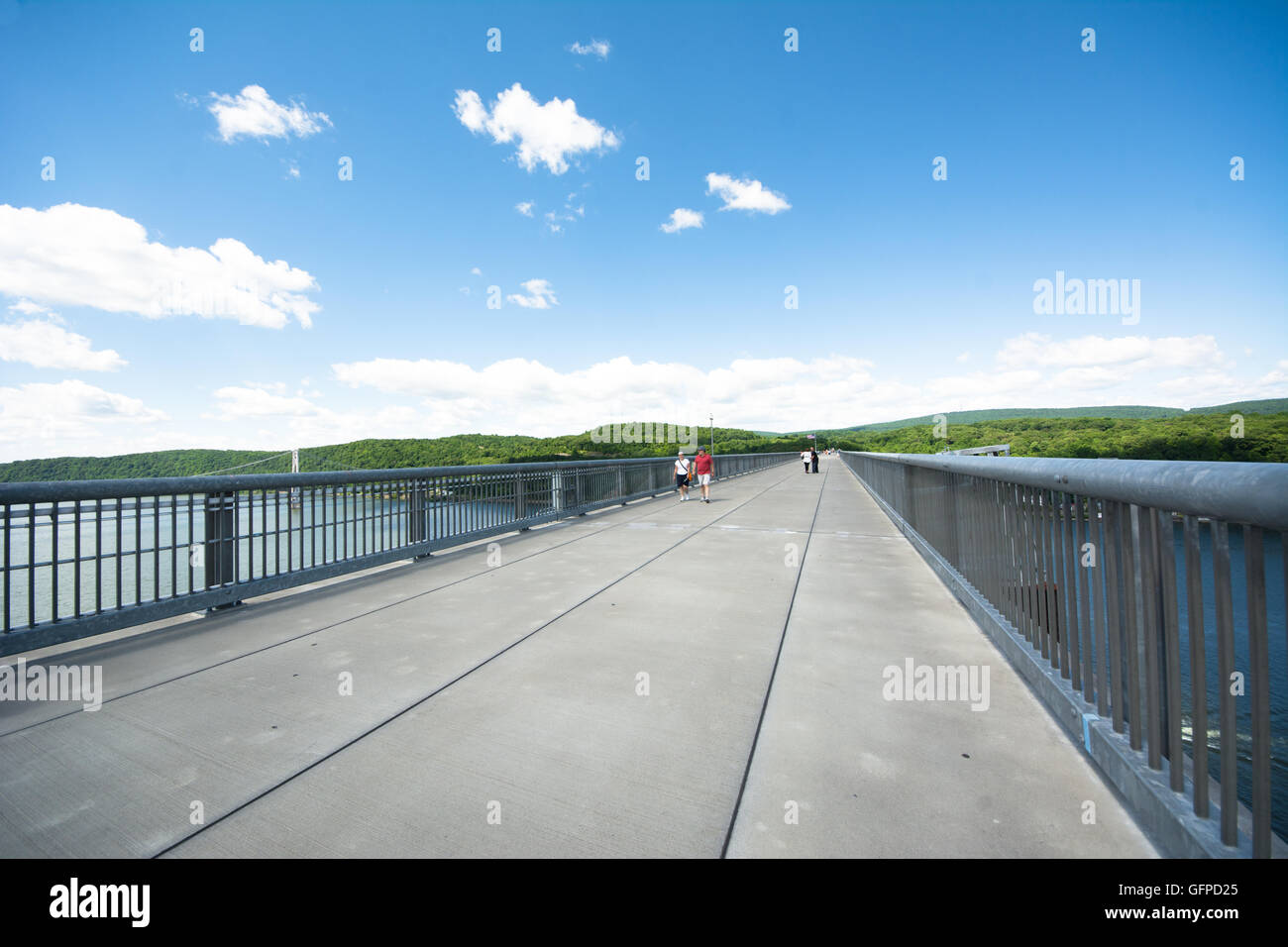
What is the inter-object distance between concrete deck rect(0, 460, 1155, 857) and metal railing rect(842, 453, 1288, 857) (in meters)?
0.37

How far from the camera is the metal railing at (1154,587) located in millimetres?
1537

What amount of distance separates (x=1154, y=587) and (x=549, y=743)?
256cm

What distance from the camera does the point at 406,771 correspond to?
8.24 feet

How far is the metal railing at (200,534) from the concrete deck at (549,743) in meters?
0.34

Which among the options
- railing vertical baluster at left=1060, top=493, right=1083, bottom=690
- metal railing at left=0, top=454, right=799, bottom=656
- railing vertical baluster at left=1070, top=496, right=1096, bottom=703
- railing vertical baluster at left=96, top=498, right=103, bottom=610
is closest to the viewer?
railing vertical baluster at left=1070, top=496, right=1096, bottom=703

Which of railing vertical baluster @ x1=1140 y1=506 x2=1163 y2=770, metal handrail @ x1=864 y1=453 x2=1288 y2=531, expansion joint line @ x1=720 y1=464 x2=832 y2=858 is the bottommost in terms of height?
expansion joint line @ x1=720 y1=464 x2=832 y2=858

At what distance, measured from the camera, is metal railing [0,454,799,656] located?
159 inches

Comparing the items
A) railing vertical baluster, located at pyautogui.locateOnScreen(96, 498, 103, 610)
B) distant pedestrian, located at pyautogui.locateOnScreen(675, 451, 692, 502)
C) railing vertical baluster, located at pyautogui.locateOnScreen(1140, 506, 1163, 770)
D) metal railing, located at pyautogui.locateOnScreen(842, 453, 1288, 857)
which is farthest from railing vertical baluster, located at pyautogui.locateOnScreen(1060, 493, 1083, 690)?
distant pedestrian, located at pyautogui.locateOnScreen(675, 451, 692, 502)

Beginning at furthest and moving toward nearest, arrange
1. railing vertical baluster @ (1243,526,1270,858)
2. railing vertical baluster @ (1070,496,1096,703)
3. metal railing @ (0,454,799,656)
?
metal railing @ (0,454,799,656)
railing vertical baluster @ (1070,496,1096,703)
railing vertical baluster @ (1243,526,1270,858)

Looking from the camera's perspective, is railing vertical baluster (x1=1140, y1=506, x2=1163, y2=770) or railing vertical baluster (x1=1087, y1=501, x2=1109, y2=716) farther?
railing vertical baluster (x1=1087, y1=501, x2=1109, y2=716)

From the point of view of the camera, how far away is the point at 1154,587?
6.90 feet

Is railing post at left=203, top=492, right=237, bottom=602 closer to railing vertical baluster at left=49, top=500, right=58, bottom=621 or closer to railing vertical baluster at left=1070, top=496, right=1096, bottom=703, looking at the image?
railing vertical baluster at left=49, top=500, right=58, bottom=621

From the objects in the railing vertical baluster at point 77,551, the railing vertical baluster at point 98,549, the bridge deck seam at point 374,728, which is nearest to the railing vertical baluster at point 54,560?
the railing vertical baluster at point 77,551

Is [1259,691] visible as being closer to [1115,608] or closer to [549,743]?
[1115,608]
